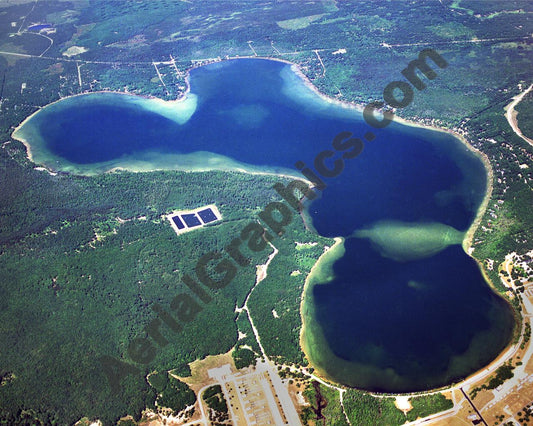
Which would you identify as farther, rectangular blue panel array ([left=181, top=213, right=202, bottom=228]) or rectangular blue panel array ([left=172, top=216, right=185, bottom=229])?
rectangular blue panel array ([left=181, top=213, right=202, bottom=228])

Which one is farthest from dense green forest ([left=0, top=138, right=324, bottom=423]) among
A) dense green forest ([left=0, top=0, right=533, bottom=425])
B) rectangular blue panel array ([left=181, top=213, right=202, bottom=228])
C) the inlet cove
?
the inlet cove

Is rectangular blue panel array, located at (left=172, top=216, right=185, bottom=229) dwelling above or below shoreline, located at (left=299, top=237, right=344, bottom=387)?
above

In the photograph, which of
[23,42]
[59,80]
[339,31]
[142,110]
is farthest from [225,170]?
[23,42]

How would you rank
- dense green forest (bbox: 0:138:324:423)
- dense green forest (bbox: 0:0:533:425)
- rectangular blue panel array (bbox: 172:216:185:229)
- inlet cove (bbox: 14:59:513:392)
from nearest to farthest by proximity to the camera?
dense green forest (bbox: 0:138:324:423), dense green forest (bbox: 0:0:533:425), inlet cove (bbox: 14:59:513:392), rectangular blue panel array (bbox: 172:216:185:229)

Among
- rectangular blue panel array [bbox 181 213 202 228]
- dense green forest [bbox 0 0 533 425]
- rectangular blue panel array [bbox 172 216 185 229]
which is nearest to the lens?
dense green forest [bbox 0 0 533 425]

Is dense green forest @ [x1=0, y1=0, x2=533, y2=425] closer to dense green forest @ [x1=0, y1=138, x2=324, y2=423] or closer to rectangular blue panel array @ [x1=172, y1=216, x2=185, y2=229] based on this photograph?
dense green forest @ [x1=0, y1=138, x2=324, y2=423]

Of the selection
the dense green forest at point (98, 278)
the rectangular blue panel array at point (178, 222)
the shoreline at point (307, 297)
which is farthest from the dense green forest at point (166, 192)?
the rectangular blue panel array at point (178, 222)

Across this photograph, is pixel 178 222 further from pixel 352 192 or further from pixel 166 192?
pixel 352 192
